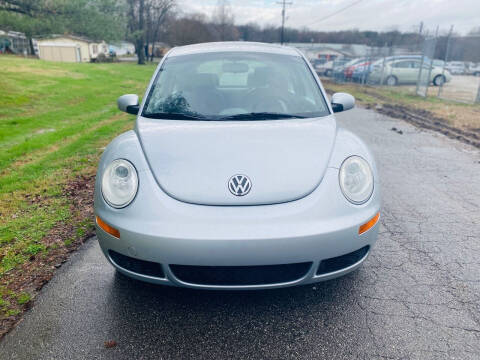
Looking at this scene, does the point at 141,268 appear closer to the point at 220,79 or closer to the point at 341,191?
the point at 341,191

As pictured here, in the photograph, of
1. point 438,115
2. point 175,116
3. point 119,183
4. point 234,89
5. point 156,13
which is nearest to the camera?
point 119,183

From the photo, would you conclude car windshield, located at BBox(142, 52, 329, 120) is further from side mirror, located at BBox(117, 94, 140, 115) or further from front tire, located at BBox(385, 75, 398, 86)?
front tire, located at BBox(385, 75, 398, 86)

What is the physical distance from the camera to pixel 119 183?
2.22 meters

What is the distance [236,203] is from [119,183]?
734 millimetres

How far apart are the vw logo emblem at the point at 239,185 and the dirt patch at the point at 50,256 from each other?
4.93 ft

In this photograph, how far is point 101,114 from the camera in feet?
34.0

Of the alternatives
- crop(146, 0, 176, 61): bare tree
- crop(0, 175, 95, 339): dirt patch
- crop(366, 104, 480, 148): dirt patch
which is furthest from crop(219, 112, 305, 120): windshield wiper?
crop(146, 0, 176, 61): bare tree

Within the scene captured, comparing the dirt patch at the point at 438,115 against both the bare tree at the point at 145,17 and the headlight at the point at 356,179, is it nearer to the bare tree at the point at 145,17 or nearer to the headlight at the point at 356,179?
the headlight at the point at 356,179

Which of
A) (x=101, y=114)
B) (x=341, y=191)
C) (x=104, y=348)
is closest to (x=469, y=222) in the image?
(x=341, y=191)

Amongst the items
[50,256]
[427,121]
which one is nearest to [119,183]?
[50,256]

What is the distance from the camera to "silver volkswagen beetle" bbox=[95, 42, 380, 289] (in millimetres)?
1928

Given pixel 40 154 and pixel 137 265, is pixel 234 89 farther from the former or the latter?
pixel 40 154

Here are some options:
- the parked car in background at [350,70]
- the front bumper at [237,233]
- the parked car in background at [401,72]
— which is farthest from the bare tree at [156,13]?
the front bumper at [237,233]

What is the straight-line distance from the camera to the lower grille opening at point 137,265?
205cm
